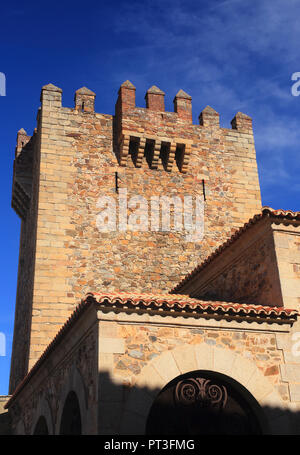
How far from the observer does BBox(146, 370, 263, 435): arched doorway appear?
890cm

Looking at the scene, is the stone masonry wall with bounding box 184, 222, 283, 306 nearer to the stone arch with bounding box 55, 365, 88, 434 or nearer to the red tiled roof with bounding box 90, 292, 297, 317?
the red tiled roof with bounding box 90, 292, 297, 317

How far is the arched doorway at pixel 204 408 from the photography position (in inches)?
350

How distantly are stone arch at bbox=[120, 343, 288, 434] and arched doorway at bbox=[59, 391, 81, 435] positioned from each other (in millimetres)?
1835

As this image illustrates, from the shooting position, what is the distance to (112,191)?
17.0 meters

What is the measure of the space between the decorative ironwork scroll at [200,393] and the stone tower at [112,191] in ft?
20.6

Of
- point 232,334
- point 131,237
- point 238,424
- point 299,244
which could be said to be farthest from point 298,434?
point 131,237

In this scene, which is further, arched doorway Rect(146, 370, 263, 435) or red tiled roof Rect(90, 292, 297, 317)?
red tiled roof Rect(90, 292, 297, 317)

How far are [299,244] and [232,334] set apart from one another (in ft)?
8.86

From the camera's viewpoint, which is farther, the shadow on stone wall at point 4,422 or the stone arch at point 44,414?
the shadow on stone wall at point 4,422

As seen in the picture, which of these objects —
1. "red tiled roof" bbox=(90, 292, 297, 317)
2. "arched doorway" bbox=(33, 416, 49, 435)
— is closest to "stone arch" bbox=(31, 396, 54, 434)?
"arched doorway" bbox=(33, 416, 49, 435)

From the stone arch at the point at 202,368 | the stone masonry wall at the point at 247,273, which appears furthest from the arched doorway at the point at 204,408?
the stone masonry wall at the point at 247,273

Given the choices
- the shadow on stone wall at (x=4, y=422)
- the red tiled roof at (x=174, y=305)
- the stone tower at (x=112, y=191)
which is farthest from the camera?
the stone tower at (x=112, y=191)

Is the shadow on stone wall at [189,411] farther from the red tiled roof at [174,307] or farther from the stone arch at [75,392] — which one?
the red tiled roof at [174,307]

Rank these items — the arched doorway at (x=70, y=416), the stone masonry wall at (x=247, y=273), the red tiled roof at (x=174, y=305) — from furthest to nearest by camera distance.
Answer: the stone masonry wall at (x=247, y=273) < the arched doorway at (x=70, y=416) < the red tiled roof at (x=174, y=305)
